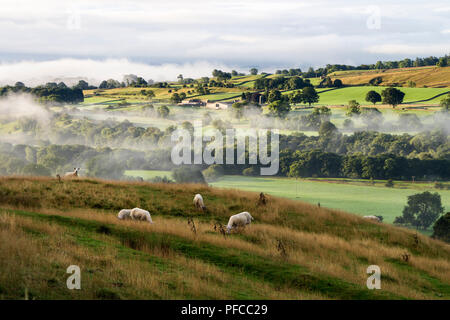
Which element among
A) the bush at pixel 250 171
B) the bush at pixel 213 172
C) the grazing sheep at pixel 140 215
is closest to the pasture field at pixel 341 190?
the bush at pixel 213 172

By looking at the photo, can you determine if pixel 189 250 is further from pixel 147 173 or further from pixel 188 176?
pixel 147 173

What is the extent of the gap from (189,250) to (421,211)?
94.1m

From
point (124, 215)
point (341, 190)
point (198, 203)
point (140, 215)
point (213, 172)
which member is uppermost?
point (140, 215)

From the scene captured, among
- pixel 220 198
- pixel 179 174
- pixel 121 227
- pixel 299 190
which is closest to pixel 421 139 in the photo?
pixel 299 190

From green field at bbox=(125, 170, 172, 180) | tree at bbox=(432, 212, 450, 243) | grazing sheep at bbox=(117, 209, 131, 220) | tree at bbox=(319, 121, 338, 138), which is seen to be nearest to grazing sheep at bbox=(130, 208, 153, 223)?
grazing sheep at bbox=(117, 209, 131, 220)

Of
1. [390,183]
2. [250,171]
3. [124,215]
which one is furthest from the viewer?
[250,171]

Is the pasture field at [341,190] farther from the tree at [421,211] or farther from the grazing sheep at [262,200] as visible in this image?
the grazing sheep at [262,200]

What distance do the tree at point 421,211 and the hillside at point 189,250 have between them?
74.2 metres

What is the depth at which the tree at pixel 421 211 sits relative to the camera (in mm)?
101125

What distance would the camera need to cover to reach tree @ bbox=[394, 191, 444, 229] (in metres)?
101

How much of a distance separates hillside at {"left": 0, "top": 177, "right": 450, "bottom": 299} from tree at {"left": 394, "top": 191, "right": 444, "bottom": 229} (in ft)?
244

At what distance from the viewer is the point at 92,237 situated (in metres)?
20.6

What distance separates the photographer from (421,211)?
104 m

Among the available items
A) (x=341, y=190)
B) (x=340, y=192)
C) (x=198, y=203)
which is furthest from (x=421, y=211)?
(x=198, y=203)
